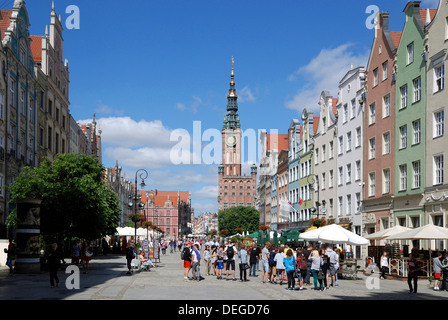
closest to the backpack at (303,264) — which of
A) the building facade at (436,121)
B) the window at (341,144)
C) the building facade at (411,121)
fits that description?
the building facade at (436,121)

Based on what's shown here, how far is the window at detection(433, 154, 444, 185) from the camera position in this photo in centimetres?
3284

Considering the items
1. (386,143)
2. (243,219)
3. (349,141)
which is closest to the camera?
(386,143)

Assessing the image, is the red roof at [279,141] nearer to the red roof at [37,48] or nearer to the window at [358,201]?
the window at [358,201]

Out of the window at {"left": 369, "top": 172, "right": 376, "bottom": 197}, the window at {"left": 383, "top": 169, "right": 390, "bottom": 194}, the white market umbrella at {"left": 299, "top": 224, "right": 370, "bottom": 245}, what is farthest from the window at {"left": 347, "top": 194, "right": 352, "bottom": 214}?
the white market umbrella at {"left": 299, "top": 224, "right": 370, "bottom": 245}

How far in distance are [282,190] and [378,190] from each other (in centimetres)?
3742

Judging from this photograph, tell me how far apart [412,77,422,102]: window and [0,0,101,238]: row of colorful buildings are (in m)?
24.4

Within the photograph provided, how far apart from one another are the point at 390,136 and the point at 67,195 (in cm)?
2247

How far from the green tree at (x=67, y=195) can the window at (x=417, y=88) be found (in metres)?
20.7

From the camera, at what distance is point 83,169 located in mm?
35719

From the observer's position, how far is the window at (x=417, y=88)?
117 feet

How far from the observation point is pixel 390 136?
39938 mm

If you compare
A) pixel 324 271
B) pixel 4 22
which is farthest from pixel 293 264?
pixel 4 22

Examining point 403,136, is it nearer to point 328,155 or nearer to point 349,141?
point 349,141

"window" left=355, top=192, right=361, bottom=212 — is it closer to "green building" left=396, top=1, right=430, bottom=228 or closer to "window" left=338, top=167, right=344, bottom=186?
"window" left=338, top=167, right=344, bottom=186
